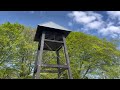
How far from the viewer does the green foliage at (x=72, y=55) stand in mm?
13500

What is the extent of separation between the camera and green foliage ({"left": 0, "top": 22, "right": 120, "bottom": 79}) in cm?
1350

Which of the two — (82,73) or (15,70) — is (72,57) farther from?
(15,70)

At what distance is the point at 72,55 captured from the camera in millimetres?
15078

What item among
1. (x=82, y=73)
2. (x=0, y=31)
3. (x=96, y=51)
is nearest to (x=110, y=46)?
(x=96, y=51)

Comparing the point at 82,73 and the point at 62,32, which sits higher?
the point at 62,32

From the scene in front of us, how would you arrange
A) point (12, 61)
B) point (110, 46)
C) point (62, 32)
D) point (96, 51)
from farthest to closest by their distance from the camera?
1. point (110, 46)
2. point (96, 51)
3. point (12, 61)
4. point (62, 32)

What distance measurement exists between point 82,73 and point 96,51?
1.99m

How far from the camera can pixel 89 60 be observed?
49.0ft
